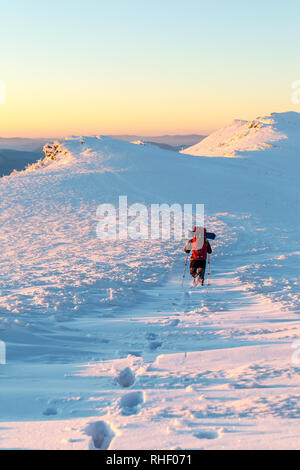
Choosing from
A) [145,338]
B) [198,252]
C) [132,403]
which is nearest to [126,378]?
[132,403]

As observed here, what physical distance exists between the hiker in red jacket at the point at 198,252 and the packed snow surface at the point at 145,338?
1.26 ft

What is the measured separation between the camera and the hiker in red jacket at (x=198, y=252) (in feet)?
35.3

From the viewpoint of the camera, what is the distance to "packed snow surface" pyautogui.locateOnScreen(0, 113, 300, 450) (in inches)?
164

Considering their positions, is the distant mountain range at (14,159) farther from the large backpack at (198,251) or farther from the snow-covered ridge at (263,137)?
the large backpack at (198,251)

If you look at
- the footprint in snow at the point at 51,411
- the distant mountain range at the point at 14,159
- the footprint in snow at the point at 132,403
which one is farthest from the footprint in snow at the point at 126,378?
the distant mountain range at the point at 14,159

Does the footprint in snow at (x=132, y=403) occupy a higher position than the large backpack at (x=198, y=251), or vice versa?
the large backpack at (x=198, y=251)

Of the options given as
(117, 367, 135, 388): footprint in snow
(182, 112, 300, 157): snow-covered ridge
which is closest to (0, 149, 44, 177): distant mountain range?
(182, 112, 300, 157): snow-covered ridge

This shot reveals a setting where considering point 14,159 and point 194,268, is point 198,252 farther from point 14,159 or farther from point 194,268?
point 14,159

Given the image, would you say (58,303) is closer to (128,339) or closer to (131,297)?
(131,297)

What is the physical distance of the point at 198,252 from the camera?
1084cm

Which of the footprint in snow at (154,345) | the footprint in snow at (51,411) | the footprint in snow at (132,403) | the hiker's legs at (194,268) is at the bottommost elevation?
the footprint in snow at (154,345)

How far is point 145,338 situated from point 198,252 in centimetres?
414

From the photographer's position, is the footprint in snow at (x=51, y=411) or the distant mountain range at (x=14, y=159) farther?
the distant mountain range at (x=14, y=159)

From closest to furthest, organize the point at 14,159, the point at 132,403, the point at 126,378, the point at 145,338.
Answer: the point at 132,403, the point at 126,378, the point at 145,338, the point at 14,159
